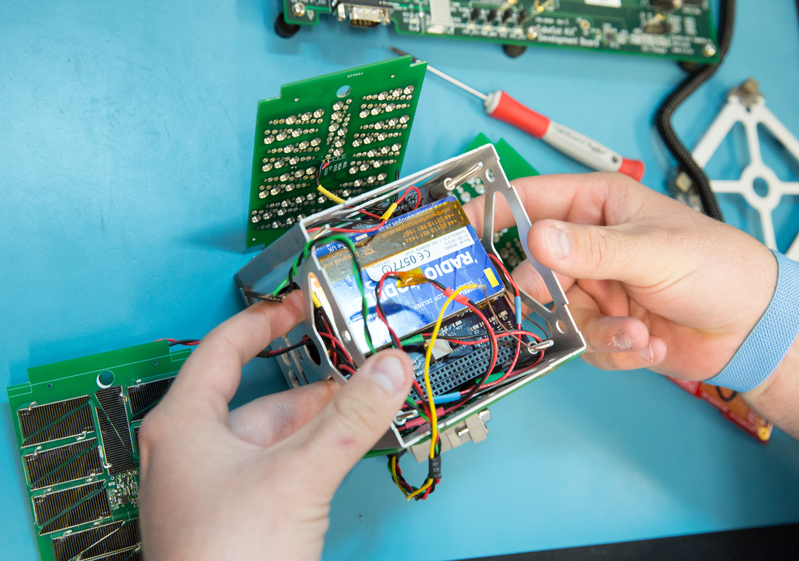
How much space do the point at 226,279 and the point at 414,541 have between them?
3.46 ft

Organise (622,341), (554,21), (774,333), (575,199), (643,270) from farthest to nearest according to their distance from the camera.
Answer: (554,21), (575,199), (774,333), (622,341), (643,270)

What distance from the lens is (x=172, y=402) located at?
3.77 ft

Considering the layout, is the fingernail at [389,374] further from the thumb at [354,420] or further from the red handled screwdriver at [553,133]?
the red handled screwdriver at [553,133]

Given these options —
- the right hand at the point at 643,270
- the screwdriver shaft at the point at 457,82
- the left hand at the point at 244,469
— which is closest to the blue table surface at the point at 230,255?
the screwdriver shaft at the point at 457,82

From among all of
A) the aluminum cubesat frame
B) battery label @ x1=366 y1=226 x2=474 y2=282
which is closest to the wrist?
the aluminum cubesat frame

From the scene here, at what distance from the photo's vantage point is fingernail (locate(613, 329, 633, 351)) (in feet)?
5.24

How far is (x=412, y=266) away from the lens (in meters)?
1.34

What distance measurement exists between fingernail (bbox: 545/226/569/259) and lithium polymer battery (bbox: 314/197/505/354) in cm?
17

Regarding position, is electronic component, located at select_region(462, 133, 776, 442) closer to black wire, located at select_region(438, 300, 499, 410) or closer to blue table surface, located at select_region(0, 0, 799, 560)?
blue table surface, located at select_region(0, 0, 799, 560)

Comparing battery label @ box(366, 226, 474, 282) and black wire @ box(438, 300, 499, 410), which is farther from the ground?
battery label @ box(366, 226, 474, 282)

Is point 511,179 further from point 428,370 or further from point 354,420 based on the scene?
point 354,420

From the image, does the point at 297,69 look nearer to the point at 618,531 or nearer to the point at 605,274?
the point at 605,274

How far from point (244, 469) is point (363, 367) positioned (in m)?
0.31

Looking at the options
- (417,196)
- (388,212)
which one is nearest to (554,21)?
(417,196)
